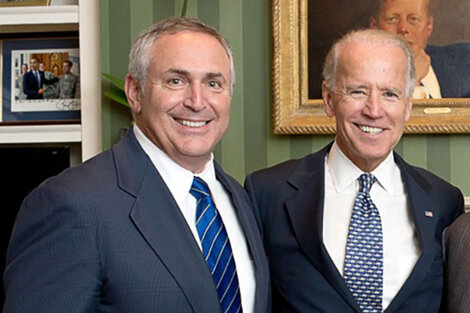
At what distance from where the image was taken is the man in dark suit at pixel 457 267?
176 cm

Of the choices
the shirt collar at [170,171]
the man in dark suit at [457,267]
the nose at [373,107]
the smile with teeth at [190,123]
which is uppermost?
the nose at [373,107]

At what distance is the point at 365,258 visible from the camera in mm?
1854

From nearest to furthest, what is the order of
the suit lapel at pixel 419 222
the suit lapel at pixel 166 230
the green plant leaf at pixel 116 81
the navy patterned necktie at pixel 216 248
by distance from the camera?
the suit lapel at pixel 166 230 → the navy patterned necktie at pixel 216 248 → the suit lapel at pixel 419 222 → the green plant leaf at pixel 116 81

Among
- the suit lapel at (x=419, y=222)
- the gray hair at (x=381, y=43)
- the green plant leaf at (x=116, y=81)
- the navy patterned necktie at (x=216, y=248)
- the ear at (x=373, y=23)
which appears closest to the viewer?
the navy patterned necktie at (x=216, y=248)

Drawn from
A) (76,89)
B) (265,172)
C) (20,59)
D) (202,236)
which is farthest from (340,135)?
(20,59)

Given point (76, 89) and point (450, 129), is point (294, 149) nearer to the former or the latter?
point (450, 129)

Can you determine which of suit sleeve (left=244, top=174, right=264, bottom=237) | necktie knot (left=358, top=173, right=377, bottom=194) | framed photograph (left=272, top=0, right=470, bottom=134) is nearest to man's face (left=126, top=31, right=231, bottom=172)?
suit sleeve (left=244, top=174, right=264, bottom=237)

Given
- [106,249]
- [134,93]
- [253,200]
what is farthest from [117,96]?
[106,249]

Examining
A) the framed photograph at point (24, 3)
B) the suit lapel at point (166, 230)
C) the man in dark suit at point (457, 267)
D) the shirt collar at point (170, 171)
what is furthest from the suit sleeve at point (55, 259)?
the framed photograph at point (24, 3)

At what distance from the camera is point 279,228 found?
2.00 meters

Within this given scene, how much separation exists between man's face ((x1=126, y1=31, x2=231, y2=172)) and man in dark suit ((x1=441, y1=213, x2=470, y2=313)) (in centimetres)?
79

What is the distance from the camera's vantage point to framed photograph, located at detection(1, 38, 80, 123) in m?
3.22

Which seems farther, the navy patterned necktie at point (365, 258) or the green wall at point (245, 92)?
the green wall at point (245, 92)

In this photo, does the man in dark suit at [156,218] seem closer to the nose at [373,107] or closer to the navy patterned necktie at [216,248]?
the navy patterned necktie at [216,248]
